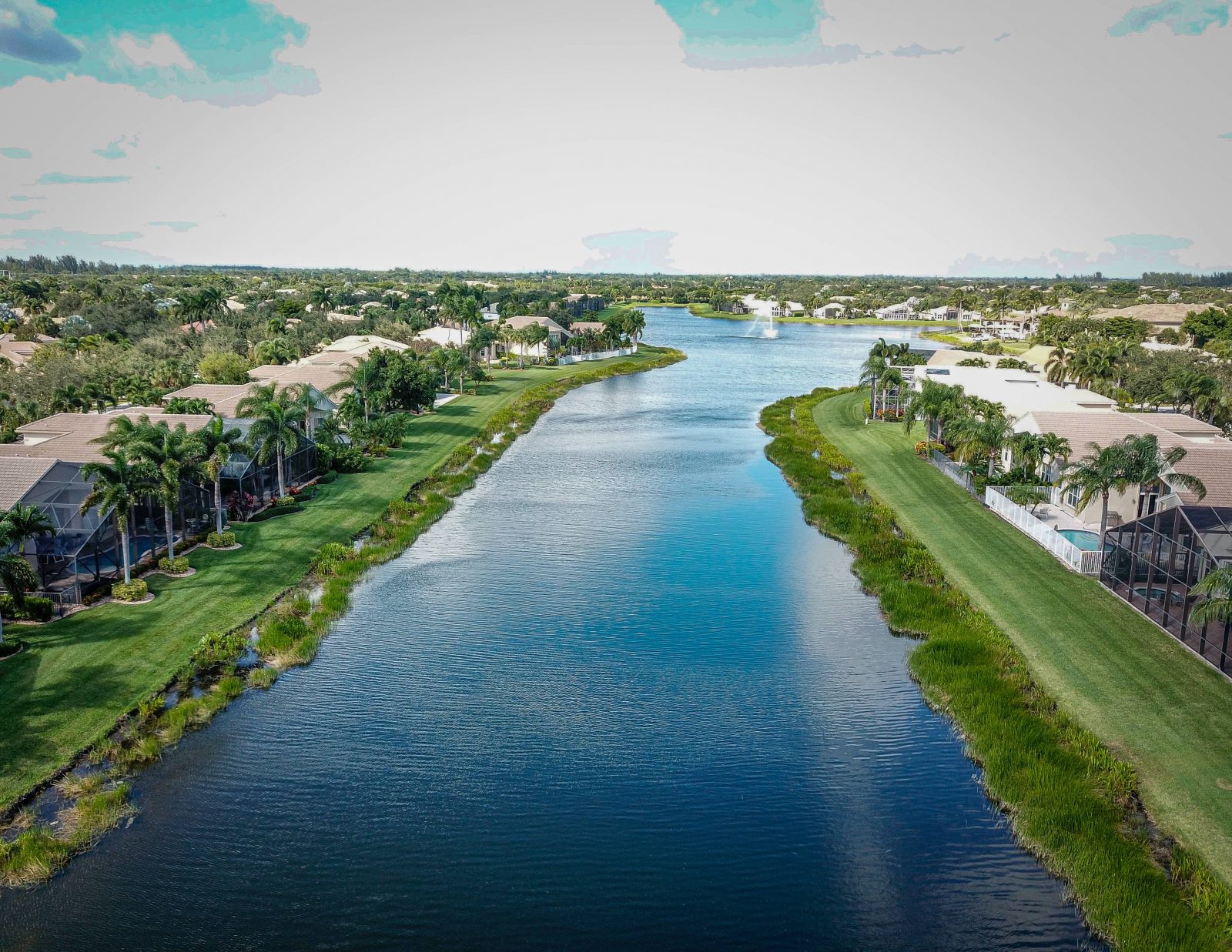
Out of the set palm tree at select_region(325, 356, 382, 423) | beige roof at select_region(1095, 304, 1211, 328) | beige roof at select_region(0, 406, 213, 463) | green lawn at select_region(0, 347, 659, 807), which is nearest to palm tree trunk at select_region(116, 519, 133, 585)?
green lawn at select_region(0, 347, 659, 807)

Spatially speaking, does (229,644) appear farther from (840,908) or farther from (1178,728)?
(1178,728)

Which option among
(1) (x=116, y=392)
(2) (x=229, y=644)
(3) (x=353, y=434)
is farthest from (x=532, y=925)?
(1) (x=116, y=392)

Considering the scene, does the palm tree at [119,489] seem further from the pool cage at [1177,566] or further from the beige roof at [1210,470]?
the beige roof at [1210,470]

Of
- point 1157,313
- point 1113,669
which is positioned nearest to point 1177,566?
point 1113,669

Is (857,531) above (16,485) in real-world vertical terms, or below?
below

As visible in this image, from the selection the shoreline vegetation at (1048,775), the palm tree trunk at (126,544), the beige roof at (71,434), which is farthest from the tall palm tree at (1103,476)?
the beige roof at (71,434)

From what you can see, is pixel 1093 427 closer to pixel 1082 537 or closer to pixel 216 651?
pixel 1082 537

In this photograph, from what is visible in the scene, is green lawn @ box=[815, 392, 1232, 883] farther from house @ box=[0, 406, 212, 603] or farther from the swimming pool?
house @ box=[0, 406, 212, 603]
